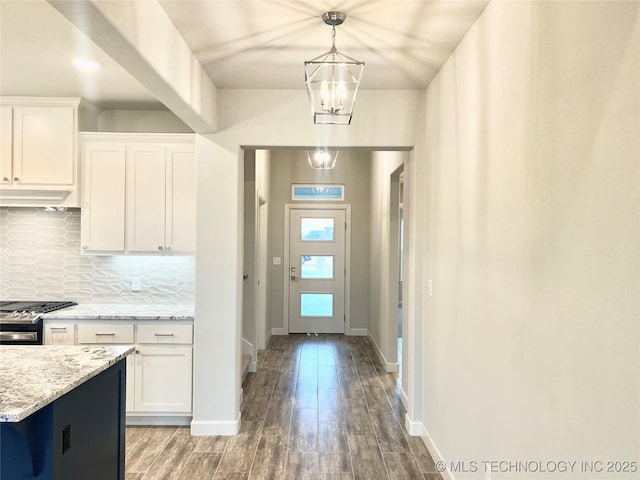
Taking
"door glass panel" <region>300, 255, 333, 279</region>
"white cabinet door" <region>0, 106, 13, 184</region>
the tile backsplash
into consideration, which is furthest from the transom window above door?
"white cabinet door" <region>0, 106, 13, 184</region>

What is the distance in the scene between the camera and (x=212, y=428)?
3.15 metres

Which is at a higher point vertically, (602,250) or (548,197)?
(548,197)

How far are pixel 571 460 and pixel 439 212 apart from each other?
66.9 inches

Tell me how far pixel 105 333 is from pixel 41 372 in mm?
1547

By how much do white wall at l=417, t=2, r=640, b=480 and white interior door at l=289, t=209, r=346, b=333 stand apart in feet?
13.6

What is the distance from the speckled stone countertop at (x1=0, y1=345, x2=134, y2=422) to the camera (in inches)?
55.7

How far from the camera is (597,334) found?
1.18 metres

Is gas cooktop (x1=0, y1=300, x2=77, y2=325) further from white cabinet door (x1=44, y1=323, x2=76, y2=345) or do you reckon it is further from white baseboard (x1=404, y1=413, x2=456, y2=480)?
white baseboard (x1=404, y1=413, x2=456, y2=480)

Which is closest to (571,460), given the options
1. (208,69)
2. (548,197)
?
(548,197)

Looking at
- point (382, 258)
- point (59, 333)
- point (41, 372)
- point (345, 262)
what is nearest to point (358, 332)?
point (345, 262)

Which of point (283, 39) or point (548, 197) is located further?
point (283, 39)

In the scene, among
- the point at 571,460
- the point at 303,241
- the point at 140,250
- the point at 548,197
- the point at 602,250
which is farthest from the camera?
the point at 303,241

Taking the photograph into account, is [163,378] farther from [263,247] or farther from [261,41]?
[263,247]

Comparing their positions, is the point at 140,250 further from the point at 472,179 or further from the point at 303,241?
the point at 303,241
